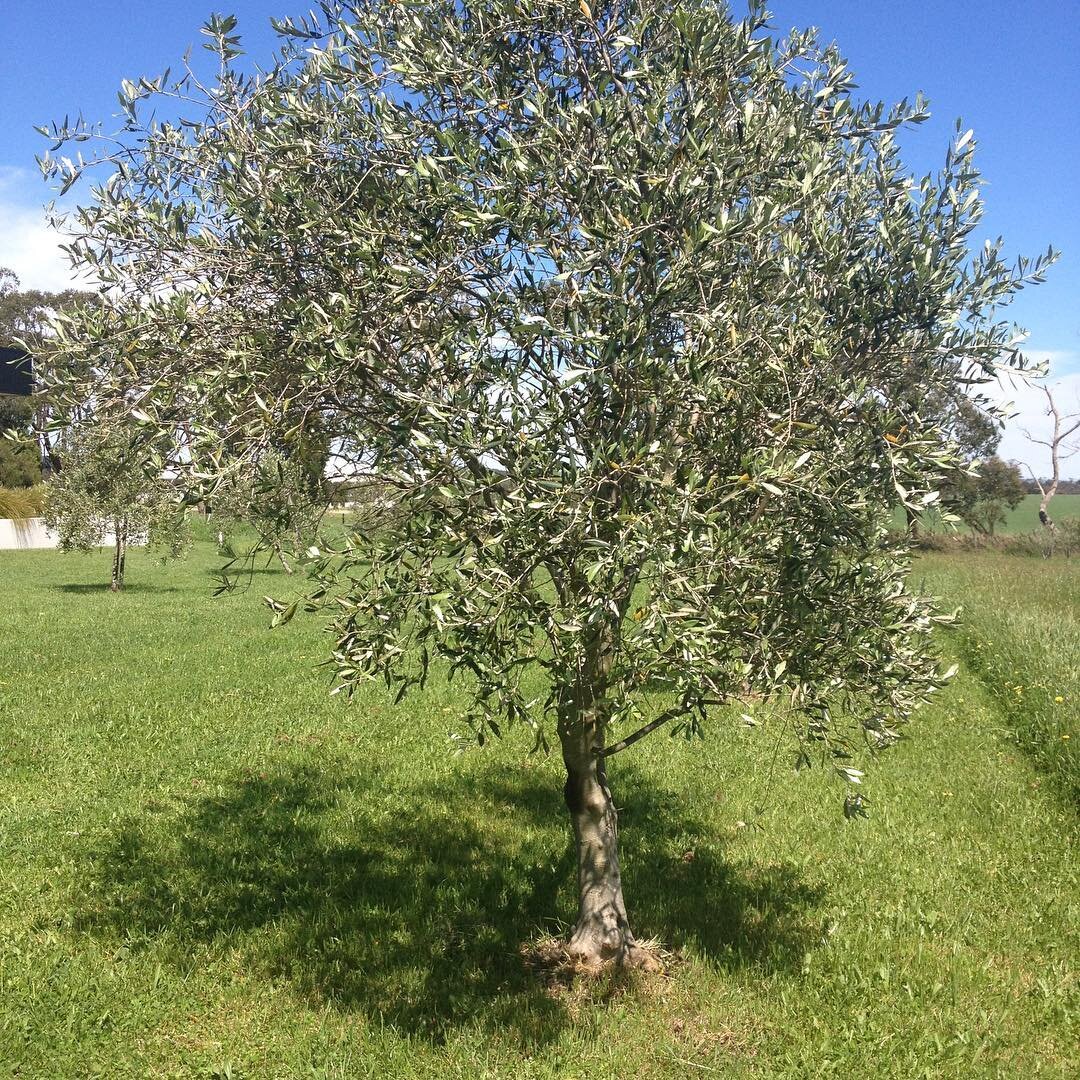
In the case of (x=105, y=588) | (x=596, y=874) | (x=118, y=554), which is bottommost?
(x=596, y=874)

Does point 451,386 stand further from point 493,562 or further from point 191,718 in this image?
point 191,718

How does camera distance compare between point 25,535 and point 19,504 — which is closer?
point 25,535

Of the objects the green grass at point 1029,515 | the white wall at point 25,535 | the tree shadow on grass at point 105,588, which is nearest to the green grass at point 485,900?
the tree shadow on grass at point 105,588

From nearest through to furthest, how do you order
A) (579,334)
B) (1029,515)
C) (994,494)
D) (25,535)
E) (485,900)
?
(579,334)
(485,900)
(25,535)
(994,494)
(1029,515)

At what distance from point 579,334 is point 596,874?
515cm

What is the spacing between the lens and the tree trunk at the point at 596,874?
8.73 metres

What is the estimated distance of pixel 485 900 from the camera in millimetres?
10078

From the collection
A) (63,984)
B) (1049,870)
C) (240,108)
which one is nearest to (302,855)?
(63,984)

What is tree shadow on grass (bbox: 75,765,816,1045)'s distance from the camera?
8.60m

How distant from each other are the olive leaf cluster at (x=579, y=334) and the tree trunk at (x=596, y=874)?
1.08 m

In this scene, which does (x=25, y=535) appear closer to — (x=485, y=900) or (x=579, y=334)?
Answer: (x=485, y=900)

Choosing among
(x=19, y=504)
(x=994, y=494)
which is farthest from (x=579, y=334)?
(x=994, y=494)

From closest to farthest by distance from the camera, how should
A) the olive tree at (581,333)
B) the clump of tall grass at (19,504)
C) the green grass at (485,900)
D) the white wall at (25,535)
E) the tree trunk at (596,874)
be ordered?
1. the olive tree at (581,333)
2. the green grass at (485,900)
3. the tree trunk at (596,874)
4. the white wall at (25,535)
5. the clump of tall grass at (19,504)

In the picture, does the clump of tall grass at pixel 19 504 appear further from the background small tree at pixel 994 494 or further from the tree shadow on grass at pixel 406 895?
the background small tree at pixel 994 494
